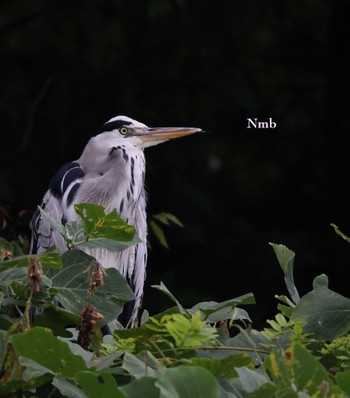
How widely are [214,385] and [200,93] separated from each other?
16.4ft

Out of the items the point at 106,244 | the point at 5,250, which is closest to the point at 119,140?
the point at 5,250

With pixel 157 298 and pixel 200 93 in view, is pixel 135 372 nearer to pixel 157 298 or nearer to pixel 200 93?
pixel 157 298

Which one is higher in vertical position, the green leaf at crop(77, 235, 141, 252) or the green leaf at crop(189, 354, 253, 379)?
the green leaf at crop(77, 235, 141, 252)

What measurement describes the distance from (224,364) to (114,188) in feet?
8.68

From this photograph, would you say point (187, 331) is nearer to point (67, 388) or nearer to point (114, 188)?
point (67, 388)

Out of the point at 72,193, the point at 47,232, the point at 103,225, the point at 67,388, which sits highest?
the point at 103,225

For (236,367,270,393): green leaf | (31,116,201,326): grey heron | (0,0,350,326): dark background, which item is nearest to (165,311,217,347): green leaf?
(236,367,270,393): green leaf

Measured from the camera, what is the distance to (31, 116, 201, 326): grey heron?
379 centimetres

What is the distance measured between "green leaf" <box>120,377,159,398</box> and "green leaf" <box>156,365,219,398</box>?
4cm

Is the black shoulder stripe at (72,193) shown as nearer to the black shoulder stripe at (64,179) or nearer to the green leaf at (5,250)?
the black shoulder stripe at (64,179)

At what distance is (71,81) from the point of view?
5.82 m

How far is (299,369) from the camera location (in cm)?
116

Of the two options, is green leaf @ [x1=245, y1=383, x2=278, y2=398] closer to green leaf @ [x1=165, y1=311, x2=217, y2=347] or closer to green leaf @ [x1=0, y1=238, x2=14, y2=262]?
green leaf @ [x1=165, y1=311, x2=217, y2=347]

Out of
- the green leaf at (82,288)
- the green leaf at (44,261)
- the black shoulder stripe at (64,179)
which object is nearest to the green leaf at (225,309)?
the green leaf at (82,288)
